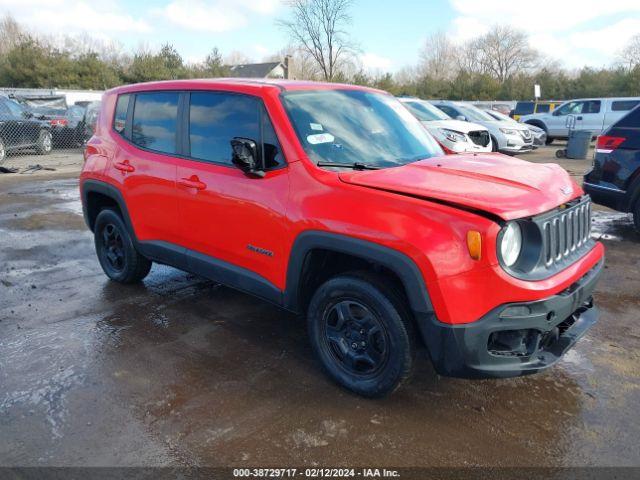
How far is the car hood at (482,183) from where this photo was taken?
2676 mm

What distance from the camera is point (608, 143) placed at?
21.1 ft

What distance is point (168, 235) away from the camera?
4.19 metres

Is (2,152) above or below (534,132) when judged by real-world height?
above

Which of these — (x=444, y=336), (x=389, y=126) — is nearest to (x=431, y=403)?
(x=444, y=336)

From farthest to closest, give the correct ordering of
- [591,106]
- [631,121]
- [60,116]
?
1. [591,106]
2. [60,116]
3. [631,121]

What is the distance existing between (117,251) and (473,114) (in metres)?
13.4

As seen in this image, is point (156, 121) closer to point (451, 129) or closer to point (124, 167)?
point (124, 167)

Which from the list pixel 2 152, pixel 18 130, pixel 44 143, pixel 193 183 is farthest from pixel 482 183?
pixel 44 143

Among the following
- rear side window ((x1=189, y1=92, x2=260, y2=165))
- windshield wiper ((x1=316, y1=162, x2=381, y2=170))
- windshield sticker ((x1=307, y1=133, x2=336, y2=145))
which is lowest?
windshield wiper ((x1=316, y1=162, x2=381, y2=170))

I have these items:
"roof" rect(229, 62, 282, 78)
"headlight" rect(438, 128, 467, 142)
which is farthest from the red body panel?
"roof" rect(229, 62, 282, 78)

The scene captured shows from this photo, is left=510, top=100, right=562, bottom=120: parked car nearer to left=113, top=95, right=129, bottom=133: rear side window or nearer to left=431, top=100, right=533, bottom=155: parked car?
left=431, top=100, right=533, bottom=155: parked car

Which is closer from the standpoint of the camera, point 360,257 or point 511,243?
point 511,243

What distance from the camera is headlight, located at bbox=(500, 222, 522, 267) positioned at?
263 cm

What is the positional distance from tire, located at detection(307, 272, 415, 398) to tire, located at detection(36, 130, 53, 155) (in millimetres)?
15784
